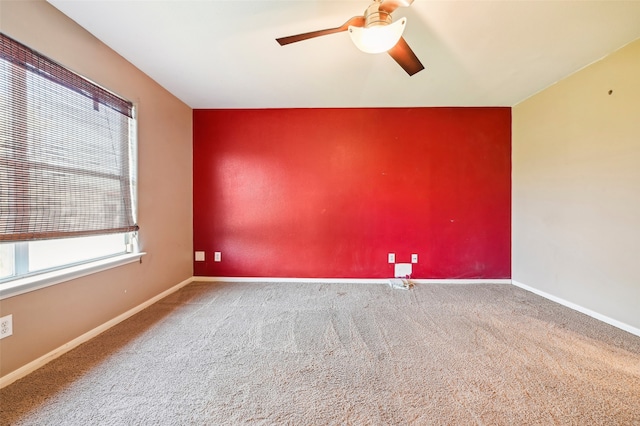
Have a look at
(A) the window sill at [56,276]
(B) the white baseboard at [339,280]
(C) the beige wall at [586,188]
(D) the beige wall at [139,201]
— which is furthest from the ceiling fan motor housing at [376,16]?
(B) the white baseboard at [339,280]

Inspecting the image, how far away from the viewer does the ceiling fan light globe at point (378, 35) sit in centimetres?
122

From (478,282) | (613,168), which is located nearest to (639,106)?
(613,168)

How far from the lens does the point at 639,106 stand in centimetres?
173

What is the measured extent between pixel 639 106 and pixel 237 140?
367cm

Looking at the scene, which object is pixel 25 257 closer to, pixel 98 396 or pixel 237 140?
pixel 98 396

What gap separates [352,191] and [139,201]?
2246 millimetres

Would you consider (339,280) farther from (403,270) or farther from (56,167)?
(56,167)

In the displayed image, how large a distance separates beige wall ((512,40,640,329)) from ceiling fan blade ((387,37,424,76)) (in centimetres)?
172

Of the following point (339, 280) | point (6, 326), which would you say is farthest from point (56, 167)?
point (339, 280)

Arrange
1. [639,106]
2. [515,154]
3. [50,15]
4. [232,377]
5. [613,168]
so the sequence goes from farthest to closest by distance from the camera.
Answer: [515,154], [613,168], [639,106], [50,15], [232,377]

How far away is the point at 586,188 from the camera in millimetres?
2076

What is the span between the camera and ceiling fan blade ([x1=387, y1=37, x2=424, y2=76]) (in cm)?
141

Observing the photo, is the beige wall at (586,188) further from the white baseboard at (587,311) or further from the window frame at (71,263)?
the window frame at (71,263)

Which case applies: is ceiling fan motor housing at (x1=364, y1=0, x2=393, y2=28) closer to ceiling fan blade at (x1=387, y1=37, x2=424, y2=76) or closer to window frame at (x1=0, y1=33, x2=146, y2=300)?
ceiling fan blade at (x1=387, y1=37, x2=424, y2=76)
